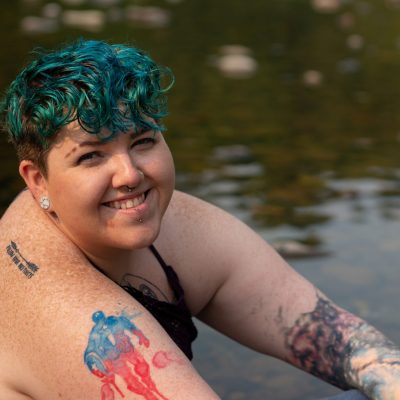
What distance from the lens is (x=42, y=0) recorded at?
1098 cm

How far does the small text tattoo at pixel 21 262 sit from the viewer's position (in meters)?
2.45

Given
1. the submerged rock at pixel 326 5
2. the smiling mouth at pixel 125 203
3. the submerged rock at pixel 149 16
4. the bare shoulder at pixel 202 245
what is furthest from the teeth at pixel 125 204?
the submerged rock at pixel 326 5

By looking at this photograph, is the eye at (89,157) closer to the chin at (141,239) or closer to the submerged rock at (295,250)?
the chin at (141,239)

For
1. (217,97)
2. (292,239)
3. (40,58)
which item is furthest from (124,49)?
(217,97)

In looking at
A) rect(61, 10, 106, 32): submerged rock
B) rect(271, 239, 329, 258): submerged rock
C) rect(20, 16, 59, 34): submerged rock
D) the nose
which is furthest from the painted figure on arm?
rect(61, 10, 106, 32): submerged rock

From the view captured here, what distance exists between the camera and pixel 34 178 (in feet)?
8.13

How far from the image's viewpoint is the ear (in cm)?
245

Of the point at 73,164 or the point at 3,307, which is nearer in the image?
the point at 73,164

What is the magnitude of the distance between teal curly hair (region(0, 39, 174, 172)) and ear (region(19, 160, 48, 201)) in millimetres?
26

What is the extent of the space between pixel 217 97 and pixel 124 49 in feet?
16.2

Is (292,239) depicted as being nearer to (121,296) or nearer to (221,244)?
(221,244)

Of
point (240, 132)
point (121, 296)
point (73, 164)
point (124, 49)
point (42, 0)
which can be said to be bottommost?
point (42, 0)

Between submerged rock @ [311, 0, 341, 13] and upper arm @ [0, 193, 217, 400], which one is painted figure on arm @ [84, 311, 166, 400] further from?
submerged rock @ [311, 0, 341, 13]

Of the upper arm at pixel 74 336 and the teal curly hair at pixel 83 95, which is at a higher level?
the teal curly hair at pixel 83 95
